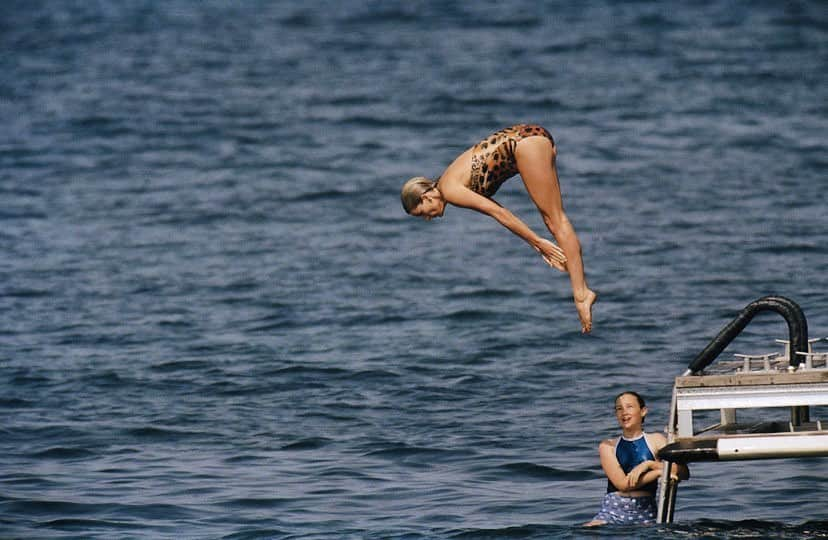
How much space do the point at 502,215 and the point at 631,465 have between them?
3426 mm

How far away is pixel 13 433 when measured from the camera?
23188 mm

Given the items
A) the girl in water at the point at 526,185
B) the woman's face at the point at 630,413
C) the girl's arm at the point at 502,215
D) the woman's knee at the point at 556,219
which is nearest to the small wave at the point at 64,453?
the woman's face at the point at 630,413

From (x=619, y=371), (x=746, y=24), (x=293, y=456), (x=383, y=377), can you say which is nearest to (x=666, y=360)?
(x=619, y=371)

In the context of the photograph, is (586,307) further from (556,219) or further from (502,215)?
(502,215)

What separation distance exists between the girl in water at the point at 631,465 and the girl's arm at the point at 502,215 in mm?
2305

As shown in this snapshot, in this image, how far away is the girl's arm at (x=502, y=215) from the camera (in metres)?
14.2

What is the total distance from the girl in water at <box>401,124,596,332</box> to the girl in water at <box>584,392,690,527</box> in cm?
209

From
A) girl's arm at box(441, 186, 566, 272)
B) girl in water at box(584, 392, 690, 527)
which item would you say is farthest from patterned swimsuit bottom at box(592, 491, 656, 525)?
girl's arm at box(441, 186, 566, 272)

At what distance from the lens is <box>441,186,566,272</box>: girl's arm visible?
46.5ft

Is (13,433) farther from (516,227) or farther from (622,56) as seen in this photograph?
(622,56)

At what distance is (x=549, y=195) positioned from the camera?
14320 millimetres

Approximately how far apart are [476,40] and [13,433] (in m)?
39.2

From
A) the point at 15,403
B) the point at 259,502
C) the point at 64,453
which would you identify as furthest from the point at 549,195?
the point at 15,403

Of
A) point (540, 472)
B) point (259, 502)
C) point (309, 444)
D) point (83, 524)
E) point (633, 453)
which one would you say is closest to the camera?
point (633, 453)
